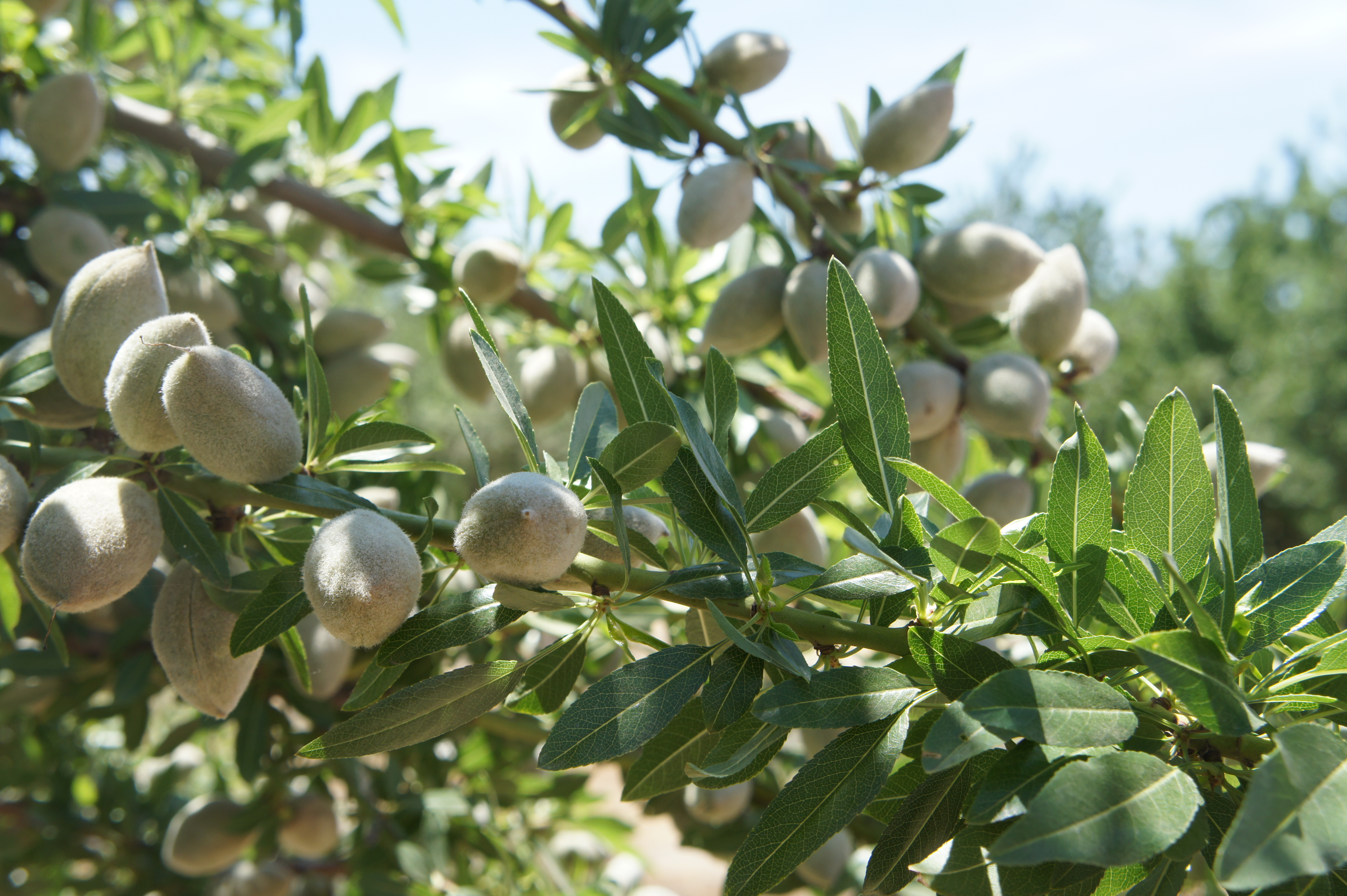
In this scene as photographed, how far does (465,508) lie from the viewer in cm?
44

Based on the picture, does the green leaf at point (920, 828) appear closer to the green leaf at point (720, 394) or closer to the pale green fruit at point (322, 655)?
the green leaf at point (720, 394)

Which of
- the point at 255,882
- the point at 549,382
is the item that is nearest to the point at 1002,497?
the point at 549,382

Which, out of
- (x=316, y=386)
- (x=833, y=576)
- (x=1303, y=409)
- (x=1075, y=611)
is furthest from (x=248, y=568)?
(x=1303, y=409)

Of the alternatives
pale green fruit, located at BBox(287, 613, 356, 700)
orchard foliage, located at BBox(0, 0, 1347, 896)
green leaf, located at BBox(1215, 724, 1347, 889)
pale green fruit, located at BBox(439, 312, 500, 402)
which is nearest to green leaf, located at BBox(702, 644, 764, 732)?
orchard foliage, located at BBox(0, 0, 1347, 896)

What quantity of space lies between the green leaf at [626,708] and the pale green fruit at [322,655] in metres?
0.39

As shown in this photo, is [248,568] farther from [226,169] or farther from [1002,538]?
[226,169]

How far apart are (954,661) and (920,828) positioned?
9 cm

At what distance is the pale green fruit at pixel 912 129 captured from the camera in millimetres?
886

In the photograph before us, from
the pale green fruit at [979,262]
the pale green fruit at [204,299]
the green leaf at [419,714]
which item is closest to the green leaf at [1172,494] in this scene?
the green leaf at [419,714]

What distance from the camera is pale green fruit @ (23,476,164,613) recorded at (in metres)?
0.48

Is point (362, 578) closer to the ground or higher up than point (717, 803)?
higher up

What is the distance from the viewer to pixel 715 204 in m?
0.85

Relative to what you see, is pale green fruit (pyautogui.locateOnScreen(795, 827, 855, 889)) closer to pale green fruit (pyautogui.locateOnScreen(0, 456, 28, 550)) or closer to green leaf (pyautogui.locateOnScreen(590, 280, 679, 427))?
green leaf (pyautogui.locateOnScreen(590, 280, 679, 427))

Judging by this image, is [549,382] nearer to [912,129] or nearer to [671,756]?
[912,129]
